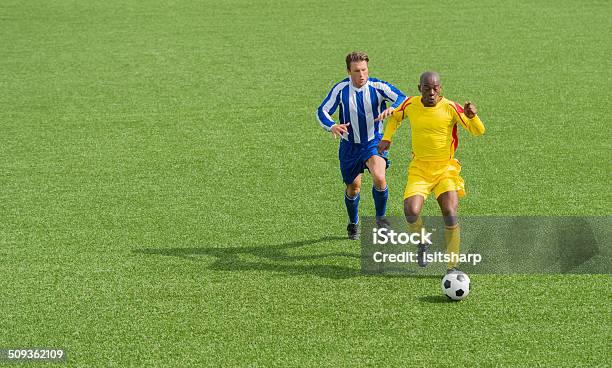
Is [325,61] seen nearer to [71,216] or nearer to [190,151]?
[190,151]

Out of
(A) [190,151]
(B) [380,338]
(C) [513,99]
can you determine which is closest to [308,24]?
A: (C) [513,99]

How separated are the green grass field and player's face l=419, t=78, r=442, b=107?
175 cm

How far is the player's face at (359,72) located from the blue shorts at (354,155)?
68cm

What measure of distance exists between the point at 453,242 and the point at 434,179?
623 millimetres

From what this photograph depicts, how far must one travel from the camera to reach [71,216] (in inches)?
416

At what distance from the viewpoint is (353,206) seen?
9734 mm

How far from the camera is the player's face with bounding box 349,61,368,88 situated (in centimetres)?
919

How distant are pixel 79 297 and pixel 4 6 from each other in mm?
16306

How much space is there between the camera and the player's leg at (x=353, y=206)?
9719 mm

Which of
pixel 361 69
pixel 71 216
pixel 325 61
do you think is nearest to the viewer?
pixel 361 69

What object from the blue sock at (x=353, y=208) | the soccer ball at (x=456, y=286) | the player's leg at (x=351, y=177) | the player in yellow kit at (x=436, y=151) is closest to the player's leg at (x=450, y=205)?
the player in yellow kit at (x=436, y=151)

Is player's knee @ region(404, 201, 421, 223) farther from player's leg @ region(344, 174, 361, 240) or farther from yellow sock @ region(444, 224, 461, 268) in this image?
player's leg @ region(344, 174, 361, 240)

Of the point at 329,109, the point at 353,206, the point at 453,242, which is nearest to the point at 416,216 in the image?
the point at 453,242

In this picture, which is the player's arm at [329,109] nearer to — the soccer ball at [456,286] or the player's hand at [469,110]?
the player's hand at [469,110]
